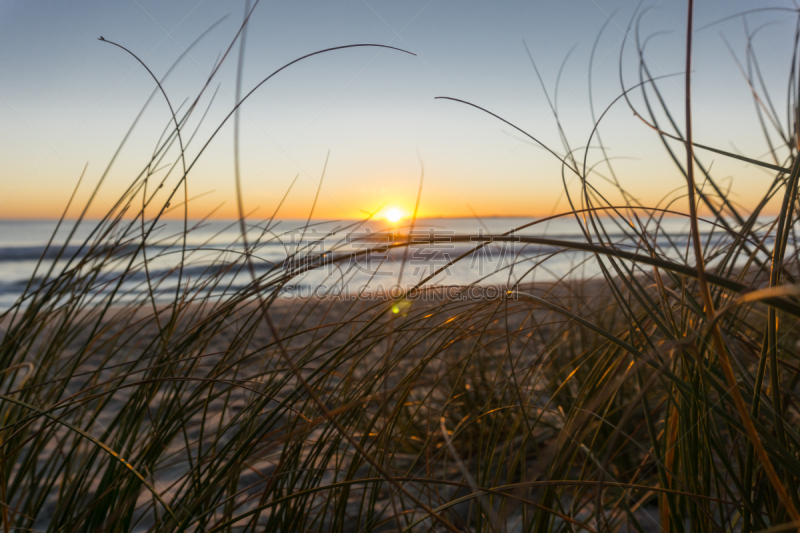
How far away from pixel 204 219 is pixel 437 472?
4.29ft

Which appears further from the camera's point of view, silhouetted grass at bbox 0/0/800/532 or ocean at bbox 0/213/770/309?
ocean at bbox 0/213/770/309

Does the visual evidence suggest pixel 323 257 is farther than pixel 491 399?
No

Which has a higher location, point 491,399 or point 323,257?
point 323,257

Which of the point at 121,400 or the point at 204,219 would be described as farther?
the point at 121,400

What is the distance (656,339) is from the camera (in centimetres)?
106

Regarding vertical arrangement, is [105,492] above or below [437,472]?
above

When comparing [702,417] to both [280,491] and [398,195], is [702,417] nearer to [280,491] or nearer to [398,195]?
[280,491]

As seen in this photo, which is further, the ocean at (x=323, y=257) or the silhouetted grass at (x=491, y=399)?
the ocean at (x=323, y=257)

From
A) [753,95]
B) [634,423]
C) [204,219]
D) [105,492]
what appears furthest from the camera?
[634,423]

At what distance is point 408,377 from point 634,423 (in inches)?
54.5

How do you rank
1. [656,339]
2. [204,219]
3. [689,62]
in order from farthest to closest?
[204,219] → [656,339] → [689,62]

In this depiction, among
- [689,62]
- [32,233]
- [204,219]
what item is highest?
[689,62]

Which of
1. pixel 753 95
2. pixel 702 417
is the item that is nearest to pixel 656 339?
pixel 702 417

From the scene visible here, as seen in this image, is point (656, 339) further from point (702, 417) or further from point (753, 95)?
point (753, 95)
